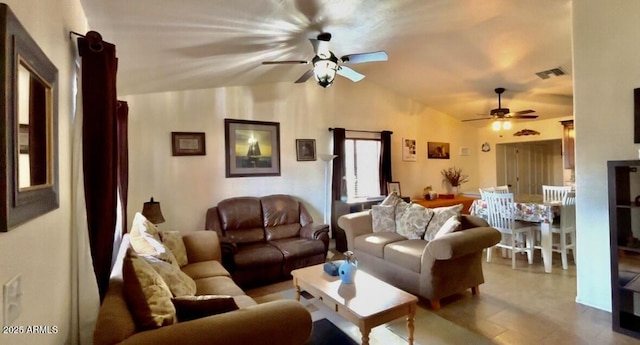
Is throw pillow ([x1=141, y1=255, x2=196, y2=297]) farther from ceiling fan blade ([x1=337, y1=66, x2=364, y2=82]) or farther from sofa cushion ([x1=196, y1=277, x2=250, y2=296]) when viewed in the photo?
ceiling fan blade ([x1=337, y1=66, x2=364, y2=82])

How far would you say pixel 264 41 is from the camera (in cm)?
296

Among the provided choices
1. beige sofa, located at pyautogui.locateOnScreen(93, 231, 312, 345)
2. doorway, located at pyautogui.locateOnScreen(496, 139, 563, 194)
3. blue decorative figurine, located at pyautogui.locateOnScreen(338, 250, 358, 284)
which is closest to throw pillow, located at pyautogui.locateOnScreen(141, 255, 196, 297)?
beige sofa, located at pyautogui.locateOnScreen(93, 231, 312, 345)

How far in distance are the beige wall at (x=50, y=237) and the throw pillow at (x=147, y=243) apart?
0.76 m

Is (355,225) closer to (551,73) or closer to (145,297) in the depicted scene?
(145,297)

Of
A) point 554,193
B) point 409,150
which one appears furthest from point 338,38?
point 554,193

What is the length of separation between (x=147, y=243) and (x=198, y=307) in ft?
3.55

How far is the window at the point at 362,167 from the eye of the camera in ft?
18.4

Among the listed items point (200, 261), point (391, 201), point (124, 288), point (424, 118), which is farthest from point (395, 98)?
point (124, 288)

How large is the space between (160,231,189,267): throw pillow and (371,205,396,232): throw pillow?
232cm

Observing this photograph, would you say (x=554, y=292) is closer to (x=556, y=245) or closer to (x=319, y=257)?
(x=556, y=245)

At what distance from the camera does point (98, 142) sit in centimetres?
162

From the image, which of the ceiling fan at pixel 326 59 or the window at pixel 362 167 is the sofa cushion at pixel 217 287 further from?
the window at pixel 362 167

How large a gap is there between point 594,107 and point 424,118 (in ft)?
12.3

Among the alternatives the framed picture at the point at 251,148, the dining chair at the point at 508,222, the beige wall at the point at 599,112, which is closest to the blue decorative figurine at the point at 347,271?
the beige wall at the point at 599,112
